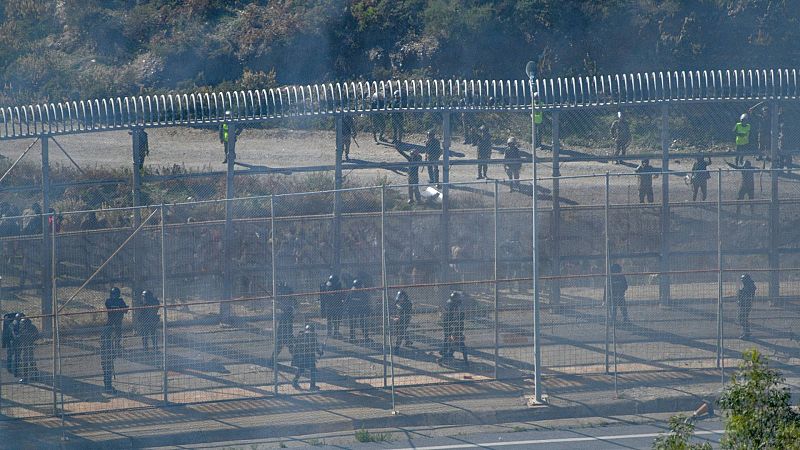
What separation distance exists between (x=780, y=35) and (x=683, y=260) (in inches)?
639

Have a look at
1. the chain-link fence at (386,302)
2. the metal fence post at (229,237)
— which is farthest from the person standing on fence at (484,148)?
the metal fence post at (229,237)

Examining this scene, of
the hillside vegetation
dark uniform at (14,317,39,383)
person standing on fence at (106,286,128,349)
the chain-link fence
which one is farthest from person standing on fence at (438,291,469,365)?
the hillside vegetation

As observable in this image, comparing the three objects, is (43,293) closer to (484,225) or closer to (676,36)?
(484,225)

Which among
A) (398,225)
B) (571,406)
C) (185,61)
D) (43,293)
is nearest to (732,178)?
(398,225)

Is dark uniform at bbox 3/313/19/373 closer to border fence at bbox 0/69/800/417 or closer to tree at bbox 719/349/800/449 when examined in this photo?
border fence at bbox 0/69/800/417

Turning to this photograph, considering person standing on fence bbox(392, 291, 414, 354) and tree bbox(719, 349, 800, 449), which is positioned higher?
tree bbox(719, 349, 800, 449)

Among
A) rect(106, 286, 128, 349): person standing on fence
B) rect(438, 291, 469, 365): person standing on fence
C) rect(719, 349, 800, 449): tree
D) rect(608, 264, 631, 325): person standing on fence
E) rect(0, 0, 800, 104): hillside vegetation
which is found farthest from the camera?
rect(0, 0, 800, 104): hillside vegetation

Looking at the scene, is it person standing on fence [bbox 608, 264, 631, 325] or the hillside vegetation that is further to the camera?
the hillside vegetation

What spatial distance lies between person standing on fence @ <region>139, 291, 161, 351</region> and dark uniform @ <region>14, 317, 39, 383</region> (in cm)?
140

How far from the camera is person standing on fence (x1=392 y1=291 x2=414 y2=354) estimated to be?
1504cm

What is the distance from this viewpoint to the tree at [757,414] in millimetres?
5828

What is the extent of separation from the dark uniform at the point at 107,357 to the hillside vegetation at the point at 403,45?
56.2ft

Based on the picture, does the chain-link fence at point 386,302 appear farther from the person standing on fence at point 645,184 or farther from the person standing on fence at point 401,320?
the person standing on fence at point 645,184

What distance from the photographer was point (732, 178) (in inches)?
909
